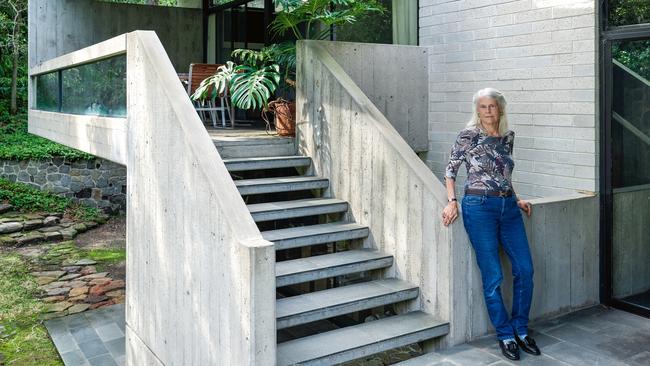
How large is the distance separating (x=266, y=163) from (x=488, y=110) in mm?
2048

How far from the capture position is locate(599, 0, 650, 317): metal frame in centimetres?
479

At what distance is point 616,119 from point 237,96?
3173 millimetres

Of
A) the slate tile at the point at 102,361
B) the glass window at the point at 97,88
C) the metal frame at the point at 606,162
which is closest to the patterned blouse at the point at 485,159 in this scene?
the metal frame at the point at 606,162

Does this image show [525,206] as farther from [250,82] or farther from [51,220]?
[51,220]

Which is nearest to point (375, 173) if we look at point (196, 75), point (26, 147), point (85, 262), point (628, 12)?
point (628, 12)

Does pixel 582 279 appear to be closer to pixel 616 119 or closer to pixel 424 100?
pixel 616 119

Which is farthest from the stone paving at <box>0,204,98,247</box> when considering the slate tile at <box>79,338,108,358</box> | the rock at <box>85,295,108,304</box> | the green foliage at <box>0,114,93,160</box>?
the slate tile at <box>79,338,108,358</box>

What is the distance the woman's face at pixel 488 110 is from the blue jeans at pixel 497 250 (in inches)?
19.1

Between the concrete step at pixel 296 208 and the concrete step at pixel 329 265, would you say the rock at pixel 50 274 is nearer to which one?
the concrete step at pixel 296 208

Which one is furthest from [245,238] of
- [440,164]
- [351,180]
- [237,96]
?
[440,164]

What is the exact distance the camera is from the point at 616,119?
4.82 metres

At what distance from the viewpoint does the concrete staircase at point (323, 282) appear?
384 centimetres

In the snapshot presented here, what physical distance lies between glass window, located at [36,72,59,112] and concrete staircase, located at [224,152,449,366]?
3.71 m

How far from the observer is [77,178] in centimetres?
1248
